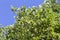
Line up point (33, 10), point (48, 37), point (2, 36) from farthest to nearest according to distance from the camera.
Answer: point (2, 36) < point (33, 10) < point (48, 37)

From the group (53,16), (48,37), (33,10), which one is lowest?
(48,37)

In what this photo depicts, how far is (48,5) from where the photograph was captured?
27.3 feet

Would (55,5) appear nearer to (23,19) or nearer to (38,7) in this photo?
(38,7)

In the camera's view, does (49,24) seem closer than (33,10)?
Yes

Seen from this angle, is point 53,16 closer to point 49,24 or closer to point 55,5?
point 49,24

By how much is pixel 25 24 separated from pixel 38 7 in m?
0.72

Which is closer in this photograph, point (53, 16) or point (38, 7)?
point (53, 16)

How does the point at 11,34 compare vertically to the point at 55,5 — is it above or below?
below

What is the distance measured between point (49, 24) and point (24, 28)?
79 cm

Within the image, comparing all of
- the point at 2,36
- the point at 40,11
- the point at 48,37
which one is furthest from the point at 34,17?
the point at 2,36

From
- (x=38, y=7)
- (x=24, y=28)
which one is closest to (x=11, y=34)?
(x=24, y=28)

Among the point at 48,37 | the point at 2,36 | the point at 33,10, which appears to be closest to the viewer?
the point at 48,37

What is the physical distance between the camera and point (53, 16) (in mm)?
7715

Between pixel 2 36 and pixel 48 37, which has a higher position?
pixel 2 36
